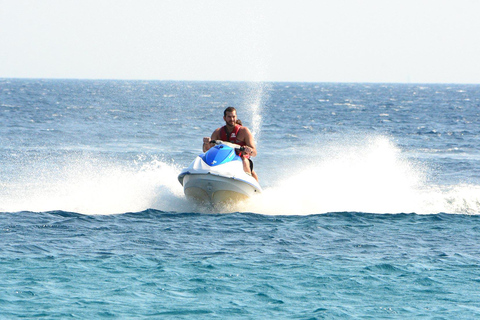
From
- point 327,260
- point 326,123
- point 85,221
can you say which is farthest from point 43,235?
point 326,123

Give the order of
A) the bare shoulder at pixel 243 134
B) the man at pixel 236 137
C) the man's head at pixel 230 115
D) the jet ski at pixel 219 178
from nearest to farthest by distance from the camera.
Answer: the jet ski at pixel 219 178 < the man's head at pixel 230 115 < the man at pixel 236 137 < the bare shoulder at pixel 243 134

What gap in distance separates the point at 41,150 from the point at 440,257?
57.7 ft

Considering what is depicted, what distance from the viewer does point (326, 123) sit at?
40.3m

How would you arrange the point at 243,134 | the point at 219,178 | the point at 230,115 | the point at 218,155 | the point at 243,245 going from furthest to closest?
the point at 243,134 < the point at 230,115 < the point at 218,155 < the point at 219,178 < the point at 243,245

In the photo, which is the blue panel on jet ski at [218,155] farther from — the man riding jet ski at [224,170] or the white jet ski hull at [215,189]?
the white jet ski hull at [215,189]

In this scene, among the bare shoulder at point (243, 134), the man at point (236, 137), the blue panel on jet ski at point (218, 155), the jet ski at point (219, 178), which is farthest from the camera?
the bare shoulder at point (243, 134)

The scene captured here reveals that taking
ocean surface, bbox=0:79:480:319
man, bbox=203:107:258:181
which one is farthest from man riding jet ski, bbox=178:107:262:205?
ocean surface, bbox=0:79:480:319

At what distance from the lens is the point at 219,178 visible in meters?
11.3

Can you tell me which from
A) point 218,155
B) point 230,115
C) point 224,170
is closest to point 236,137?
point 230,115

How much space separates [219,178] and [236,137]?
1212 mm

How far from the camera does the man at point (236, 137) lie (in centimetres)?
1188

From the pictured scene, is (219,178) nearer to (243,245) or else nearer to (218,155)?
(218,155)

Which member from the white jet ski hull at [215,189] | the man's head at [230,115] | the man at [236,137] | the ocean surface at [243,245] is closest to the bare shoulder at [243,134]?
the man at [236,137]

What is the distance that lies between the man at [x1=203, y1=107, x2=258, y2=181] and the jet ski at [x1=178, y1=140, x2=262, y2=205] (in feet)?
0.59
